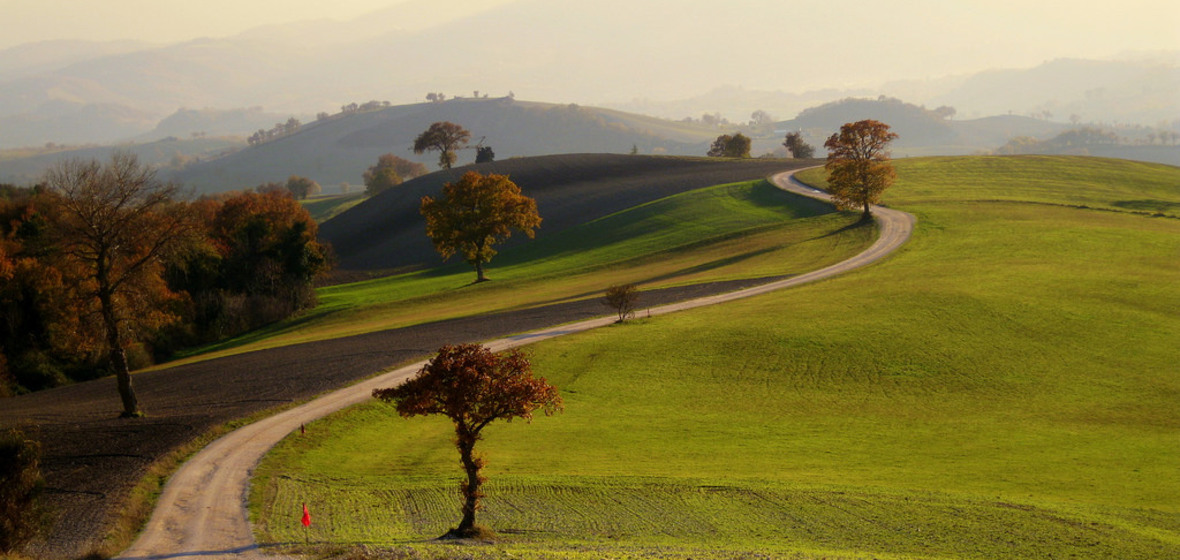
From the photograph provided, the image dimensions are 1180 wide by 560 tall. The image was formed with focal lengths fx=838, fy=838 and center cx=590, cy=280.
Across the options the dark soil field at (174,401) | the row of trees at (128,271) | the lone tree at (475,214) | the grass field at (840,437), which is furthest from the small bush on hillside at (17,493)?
the lone tree at (475,214)

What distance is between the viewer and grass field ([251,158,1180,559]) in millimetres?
24391

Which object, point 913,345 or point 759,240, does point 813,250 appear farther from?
point 913,345

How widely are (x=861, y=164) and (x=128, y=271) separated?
67.9 meters

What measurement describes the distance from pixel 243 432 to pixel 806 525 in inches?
961

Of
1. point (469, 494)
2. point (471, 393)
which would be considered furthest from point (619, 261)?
point (471, 393)

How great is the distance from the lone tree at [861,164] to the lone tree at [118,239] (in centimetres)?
6352

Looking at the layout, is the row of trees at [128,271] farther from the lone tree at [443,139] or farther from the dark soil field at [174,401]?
the lone tree at [443,139]

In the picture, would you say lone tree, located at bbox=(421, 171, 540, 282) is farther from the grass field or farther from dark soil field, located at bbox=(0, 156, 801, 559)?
the grass field

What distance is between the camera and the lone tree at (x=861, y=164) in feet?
277

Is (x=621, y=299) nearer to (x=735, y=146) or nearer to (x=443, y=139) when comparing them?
(x=443, y=139)

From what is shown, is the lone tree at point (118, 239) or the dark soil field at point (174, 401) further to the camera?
the lone tree at point (118, 239)

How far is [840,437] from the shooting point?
117 feet

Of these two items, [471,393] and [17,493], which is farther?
[471,393]

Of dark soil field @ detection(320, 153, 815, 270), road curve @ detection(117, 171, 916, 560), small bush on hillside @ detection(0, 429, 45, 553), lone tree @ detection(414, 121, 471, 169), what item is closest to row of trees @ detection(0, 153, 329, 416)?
road curve @ detection(117, 171, 916, 560)
